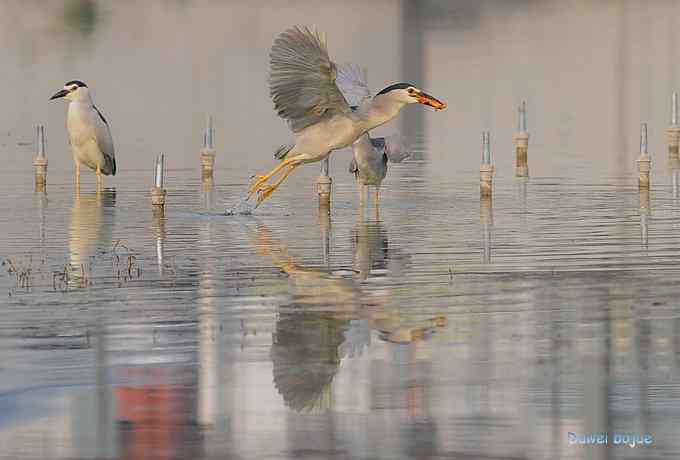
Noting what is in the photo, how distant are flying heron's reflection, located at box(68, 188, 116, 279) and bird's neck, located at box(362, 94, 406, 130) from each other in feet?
11.7

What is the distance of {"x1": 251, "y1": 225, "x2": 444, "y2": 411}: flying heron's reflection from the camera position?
15180mm

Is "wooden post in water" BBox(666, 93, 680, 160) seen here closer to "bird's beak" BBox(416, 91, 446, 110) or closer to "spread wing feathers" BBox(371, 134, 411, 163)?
"spread wing feathers" BBox(371, 134, 411, 163)

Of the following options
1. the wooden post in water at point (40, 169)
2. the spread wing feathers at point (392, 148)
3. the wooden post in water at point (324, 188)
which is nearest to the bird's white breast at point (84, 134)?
the wooden post in water at point (40, 169)

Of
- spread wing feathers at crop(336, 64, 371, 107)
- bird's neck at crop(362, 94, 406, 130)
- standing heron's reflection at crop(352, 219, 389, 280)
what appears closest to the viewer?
standing heron's reflection at crop(352, 219, 389, 280)

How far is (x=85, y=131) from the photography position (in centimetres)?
3262

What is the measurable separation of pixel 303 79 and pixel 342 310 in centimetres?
628

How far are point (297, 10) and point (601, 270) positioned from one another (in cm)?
7959

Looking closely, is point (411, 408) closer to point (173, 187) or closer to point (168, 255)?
point (168, 255)

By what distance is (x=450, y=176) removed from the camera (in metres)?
35.6

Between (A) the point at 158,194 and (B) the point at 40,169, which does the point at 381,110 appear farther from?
(B) the point at 40,169

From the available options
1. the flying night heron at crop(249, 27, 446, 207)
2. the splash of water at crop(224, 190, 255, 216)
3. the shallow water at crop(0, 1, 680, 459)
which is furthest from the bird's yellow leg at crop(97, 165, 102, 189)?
the flying night heron at crop(249, 27, 446, 207)

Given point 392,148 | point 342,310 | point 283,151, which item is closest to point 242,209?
point 283,151

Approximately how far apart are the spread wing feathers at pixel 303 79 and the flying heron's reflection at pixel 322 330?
3154 mm

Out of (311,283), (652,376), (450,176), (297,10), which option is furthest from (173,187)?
(297,10)
